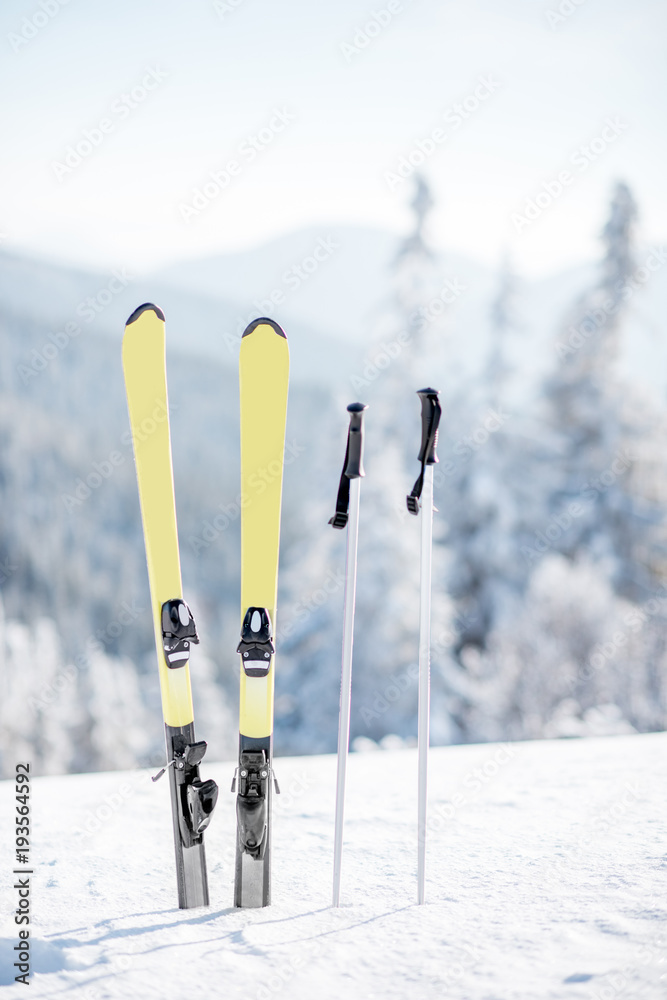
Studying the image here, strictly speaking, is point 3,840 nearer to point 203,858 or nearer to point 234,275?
point 203,858

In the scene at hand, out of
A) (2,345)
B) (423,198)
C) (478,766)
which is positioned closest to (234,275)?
(2,345)

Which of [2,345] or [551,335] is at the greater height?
[2,345]

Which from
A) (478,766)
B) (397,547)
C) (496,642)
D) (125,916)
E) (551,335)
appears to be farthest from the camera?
(551,335)

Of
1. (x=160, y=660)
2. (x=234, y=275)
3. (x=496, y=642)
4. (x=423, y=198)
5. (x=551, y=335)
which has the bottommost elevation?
(x=496, y=642)

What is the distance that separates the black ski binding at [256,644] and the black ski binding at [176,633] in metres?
0.15

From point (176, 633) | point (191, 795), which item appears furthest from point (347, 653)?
point (191, 795)

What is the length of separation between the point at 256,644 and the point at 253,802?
0.47m

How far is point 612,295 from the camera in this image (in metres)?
13.7

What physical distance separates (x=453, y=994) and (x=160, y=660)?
1166 millimetres

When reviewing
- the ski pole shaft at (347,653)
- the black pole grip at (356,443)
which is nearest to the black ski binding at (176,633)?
the ski pole shaft at (347,653)

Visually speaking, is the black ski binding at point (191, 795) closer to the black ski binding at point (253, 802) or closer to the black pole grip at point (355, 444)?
the black ski binding at point (253, 802)

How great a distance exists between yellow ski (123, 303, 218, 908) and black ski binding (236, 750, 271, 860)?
3.8 inches

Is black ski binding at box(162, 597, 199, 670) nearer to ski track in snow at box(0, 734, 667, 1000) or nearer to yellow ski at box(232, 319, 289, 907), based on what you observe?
yellow ski at box(232, 319, 289, 907)

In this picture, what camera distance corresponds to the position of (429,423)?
2053 mm
